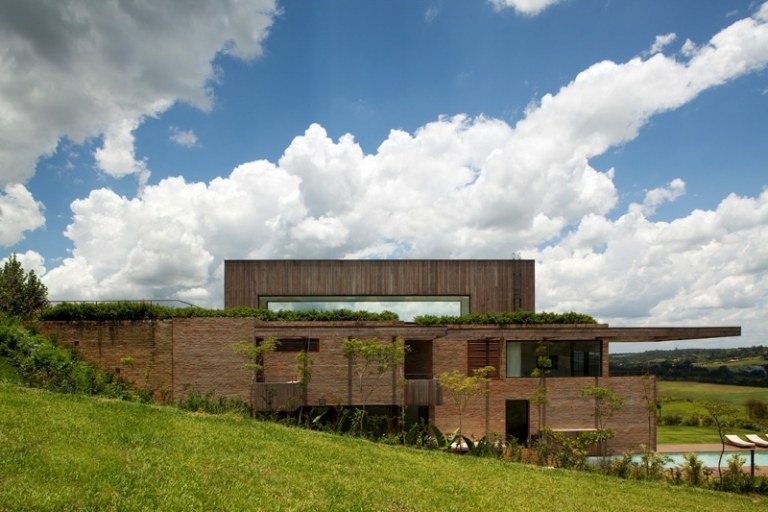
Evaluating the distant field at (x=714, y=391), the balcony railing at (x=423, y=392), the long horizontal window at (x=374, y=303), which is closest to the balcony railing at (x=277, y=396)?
the balcony railing at (x=423, y=392)

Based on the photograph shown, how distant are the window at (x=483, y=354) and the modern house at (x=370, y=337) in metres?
0.05

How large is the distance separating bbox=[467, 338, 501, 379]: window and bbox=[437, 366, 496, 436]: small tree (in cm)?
43

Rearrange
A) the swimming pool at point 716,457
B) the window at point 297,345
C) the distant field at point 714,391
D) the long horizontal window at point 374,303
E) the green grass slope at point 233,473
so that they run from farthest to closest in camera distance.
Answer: the distant field at point 714,391
the long horizontal window at point 374,303
the swimming pool at point 716,457
the window at point 297,345
the green grass slope at point 233,473

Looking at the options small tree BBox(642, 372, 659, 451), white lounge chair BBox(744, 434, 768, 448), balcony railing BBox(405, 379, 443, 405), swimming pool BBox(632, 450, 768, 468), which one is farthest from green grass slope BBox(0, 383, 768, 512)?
swimming pool BBox(632, 450, 768, 468)

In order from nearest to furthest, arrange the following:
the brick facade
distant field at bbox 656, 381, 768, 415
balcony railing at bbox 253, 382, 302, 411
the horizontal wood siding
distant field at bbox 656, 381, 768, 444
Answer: balcony railing at bbox 253, 382, 302, 411, the brick facade, distant field at bbox 656, 381, 768, 444, the horizontal wood siding, distant field at bbox 656, 381, 768, 415

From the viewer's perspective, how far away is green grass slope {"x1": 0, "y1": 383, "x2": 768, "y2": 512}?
807cm

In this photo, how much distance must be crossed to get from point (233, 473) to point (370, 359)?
12342 millimetres

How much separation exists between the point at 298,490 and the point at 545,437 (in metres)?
16.8

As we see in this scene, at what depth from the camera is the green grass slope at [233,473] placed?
26.5 ft

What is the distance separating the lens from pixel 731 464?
63.9 feet

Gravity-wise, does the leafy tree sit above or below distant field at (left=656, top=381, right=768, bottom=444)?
above

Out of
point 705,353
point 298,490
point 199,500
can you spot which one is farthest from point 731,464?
point 705,353

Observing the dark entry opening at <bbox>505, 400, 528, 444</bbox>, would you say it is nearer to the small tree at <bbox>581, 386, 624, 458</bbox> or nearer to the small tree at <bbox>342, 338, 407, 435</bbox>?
the small tree at <bbox>581, 386, 624, 458</bbox>

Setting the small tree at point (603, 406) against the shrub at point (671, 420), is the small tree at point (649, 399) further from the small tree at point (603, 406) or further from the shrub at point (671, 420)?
the shrub at point (671, 420)
